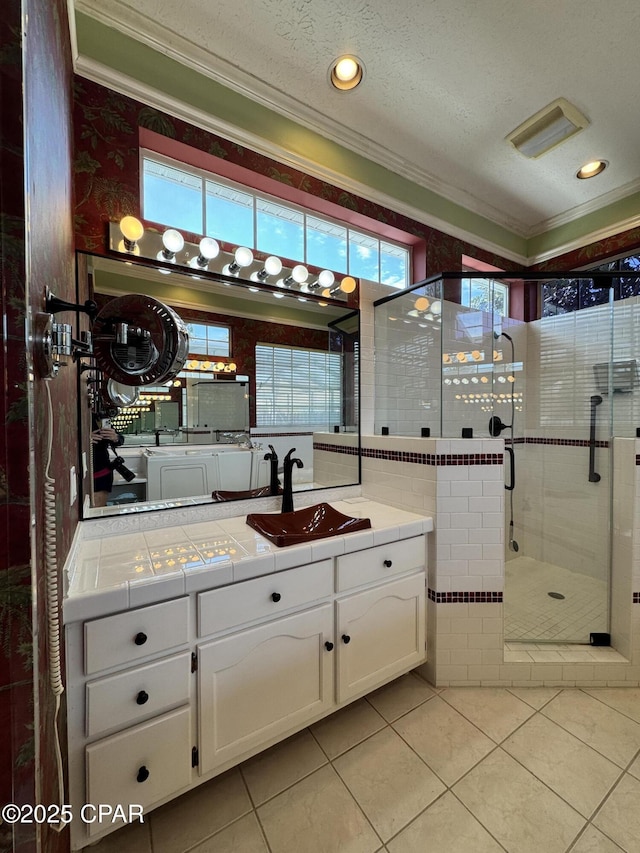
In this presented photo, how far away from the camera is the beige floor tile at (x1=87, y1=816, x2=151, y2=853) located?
1.14 metres

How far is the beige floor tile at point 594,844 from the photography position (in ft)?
3.69

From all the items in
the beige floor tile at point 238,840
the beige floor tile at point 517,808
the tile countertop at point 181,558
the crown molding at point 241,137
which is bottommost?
the beige floor tile at point 238,840

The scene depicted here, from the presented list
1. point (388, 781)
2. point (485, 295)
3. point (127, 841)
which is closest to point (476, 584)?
point (388, 781)

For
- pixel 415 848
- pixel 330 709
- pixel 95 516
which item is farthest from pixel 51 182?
pixel 415 848

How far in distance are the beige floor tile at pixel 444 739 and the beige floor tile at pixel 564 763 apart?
13cm

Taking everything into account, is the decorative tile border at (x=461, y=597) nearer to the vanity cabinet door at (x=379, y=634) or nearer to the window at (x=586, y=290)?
the vanity cabinet door at (x=379, y=634)

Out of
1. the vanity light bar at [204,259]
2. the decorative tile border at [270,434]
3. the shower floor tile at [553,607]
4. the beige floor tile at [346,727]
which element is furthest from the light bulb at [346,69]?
the beige floor tile at [346,727]

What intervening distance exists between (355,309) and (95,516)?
6.08ft

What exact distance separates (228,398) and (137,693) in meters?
1.24

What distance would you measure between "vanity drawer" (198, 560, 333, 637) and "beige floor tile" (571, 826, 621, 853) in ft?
3.60

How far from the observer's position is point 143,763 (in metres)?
1.12

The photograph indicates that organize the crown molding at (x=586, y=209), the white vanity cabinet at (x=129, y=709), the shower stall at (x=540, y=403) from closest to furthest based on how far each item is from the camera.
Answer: the white vanity cabinet at (x=129, y=709), the shower stall at (x=540, y=403), the crown molding at (x=586, y=209)

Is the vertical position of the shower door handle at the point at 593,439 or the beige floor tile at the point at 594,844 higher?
the shower door handle at the point at 593,439

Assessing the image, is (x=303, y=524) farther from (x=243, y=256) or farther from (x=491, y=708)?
(x=243, y=256)
